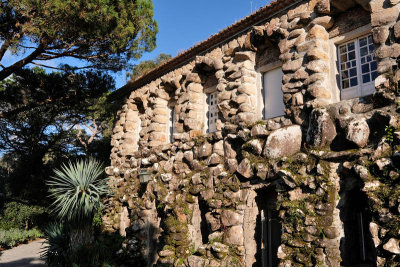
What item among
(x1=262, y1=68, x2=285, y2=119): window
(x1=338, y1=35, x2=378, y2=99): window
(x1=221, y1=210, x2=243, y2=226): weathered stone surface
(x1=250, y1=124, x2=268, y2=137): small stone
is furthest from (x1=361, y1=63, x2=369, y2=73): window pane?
(x1=221, y1=210, x2=243, y2=226): weathered stone surface

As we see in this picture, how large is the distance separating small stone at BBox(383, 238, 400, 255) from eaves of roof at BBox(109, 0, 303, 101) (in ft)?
15.1

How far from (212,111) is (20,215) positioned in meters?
13.2

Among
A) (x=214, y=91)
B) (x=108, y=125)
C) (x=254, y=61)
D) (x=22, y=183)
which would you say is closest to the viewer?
(x=254, y=61)

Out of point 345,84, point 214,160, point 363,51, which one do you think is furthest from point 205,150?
point 363,51

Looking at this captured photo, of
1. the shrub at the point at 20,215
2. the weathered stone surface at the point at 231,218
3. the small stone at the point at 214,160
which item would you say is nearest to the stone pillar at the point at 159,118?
the small stone at the point at 214,160

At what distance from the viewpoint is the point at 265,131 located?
6289 mm

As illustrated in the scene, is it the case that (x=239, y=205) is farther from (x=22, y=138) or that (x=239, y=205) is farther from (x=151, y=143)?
(x=22, y=138)

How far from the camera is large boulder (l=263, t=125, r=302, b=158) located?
5.71 metres

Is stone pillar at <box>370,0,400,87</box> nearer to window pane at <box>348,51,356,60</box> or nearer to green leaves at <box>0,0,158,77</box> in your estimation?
window pane at <box>348,51,356,60</box>

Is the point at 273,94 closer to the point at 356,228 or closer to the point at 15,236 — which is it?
the point at 356,228

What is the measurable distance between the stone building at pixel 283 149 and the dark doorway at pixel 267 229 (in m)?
0.02

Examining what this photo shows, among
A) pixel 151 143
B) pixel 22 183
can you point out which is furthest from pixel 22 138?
pixel 151 143

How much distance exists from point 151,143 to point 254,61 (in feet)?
13.8

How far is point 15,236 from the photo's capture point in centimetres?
1469
